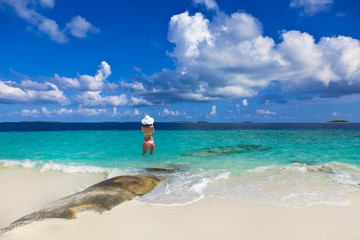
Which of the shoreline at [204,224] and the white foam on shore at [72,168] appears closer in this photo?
the shoreline at [204,224]

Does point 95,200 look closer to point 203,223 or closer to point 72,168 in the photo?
point 203,223

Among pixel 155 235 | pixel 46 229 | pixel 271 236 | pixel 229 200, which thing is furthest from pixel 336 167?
pixel 46 229

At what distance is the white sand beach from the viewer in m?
4.27

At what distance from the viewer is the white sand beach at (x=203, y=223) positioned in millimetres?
4273

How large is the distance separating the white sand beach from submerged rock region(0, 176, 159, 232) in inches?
9.5

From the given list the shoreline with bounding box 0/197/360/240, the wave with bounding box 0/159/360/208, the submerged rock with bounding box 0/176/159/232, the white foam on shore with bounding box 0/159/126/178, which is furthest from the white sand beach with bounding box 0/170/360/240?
the white foam on shore with bounding box 0/159/126/178

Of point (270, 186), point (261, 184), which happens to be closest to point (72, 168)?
point (261, 184)

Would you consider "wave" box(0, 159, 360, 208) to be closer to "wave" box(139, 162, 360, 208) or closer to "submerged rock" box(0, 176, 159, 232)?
"wave" box(139, 162, 360, 208)

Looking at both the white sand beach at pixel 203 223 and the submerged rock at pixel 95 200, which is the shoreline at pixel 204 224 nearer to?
the white sand beach at pixel 203 223

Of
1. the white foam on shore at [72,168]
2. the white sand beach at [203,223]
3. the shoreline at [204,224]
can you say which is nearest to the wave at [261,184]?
Answer: the white foam on shore at [72,168]

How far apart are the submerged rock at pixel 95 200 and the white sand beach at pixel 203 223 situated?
0.79ft

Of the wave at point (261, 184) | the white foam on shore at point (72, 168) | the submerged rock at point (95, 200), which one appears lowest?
the white foam on shore at point (72, 168)

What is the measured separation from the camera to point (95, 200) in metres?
5.64

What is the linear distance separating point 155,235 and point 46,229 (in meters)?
2.42
